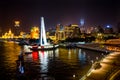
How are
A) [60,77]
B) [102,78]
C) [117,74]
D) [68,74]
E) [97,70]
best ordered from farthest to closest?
[68,74] → [60,77] → [97,70] → [102,78] → [117,74]

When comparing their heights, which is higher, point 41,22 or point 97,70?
point 41,22

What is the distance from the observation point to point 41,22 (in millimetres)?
89375

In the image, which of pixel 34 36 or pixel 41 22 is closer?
pixel 41 22

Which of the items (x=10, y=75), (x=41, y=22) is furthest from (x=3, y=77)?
(x=41, y=22)

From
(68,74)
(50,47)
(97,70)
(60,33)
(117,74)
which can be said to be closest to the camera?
(117,74)

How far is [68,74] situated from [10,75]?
5.75 metres

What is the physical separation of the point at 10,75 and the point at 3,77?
42.1 inches

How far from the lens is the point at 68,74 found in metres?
28.3

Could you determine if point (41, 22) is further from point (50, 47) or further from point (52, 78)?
point (52, 78)

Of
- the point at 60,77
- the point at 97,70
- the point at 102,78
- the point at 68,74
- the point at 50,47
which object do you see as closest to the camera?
the point at 102,78

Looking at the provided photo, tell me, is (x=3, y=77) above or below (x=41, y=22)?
below

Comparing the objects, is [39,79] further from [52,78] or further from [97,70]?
[97,70]

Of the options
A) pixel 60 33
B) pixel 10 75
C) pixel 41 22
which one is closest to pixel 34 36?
pixel 60 33

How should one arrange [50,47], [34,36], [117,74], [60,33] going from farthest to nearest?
[60,33], [34,36], [50,47], [117,74]
